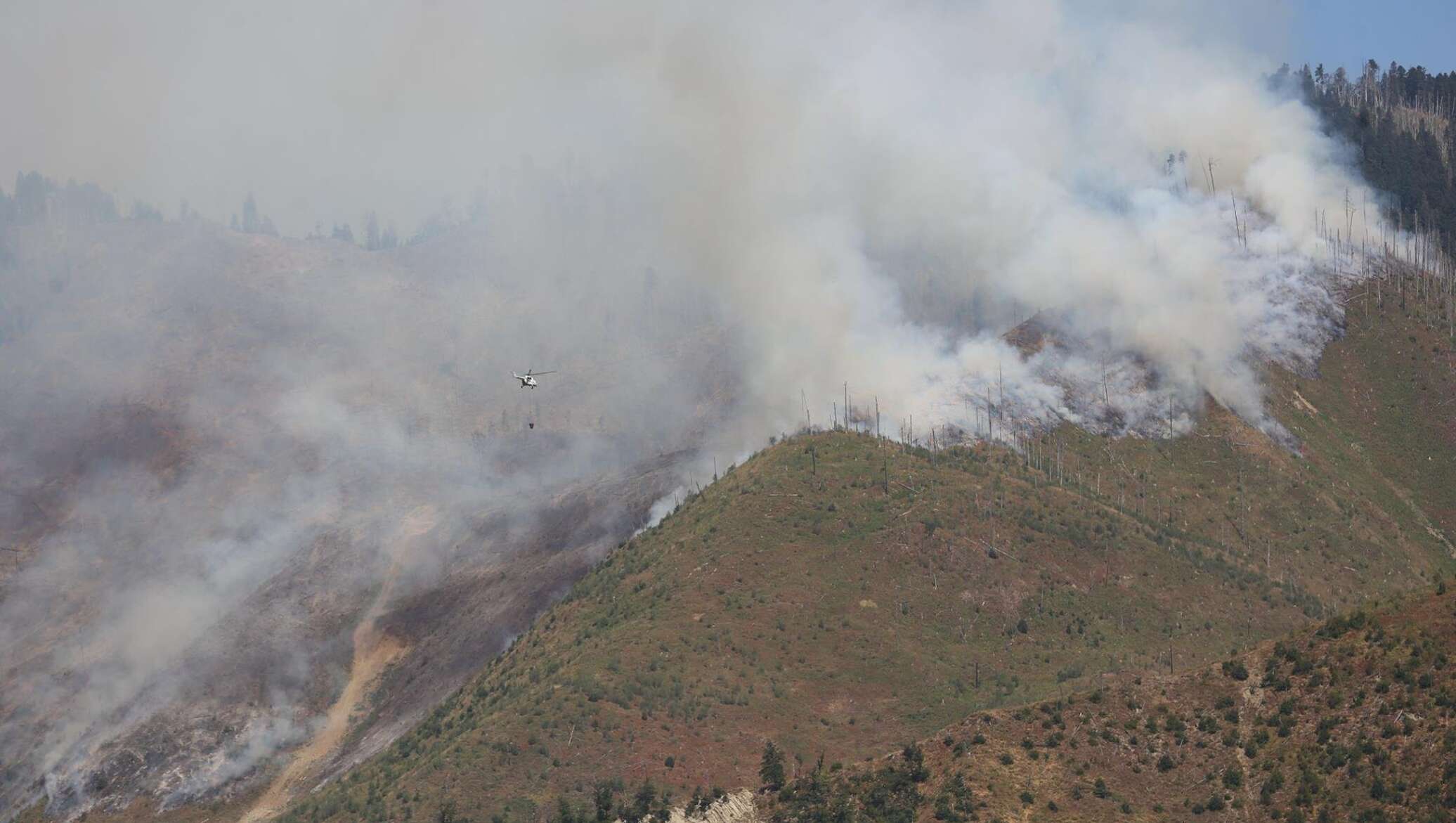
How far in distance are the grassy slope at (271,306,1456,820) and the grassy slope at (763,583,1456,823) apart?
38975mm

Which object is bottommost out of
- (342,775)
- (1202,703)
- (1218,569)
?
(1202,703)

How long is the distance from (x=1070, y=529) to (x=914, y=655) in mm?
33012

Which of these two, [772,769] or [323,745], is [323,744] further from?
[772,769]

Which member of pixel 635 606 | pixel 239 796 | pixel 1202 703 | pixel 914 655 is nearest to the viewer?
pixel 1202 703

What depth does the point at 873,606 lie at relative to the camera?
159750 mm

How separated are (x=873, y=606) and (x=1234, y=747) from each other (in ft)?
239

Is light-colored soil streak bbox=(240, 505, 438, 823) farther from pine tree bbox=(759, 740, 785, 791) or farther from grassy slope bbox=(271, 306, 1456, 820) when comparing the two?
pine tree bbox=(759, 740, 785, 791)

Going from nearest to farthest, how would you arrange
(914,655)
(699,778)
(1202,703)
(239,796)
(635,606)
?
(1202,703) → (699,778) → (914,655) → (635,606) → (239,796)

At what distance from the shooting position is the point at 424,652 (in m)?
194

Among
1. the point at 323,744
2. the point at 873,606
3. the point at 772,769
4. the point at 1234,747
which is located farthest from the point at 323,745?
the point at 1234,747

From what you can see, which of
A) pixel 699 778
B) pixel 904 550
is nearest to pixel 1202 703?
pixel 699 778

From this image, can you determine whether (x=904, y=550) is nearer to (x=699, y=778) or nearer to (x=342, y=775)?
(x=699, y=778)

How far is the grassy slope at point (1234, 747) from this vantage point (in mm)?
79750

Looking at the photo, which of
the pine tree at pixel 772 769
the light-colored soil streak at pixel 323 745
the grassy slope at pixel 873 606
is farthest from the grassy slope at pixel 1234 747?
the light-colored soil streak at pixel 323 745
